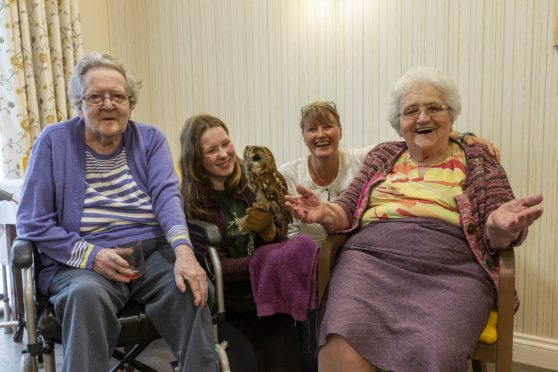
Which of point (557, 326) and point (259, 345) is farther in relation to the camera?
point (557, 326)

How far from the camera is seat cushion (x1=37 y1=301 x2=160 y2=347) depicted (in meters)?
1.38

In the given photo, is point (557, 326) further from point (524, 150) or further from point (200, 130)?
point (200, 130)

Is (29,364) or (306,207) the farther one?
(306,207)

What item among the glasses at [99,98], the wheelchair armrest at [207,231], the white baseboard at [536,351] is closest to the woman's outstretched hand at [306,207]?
the wheelchair armrest at [207,231]

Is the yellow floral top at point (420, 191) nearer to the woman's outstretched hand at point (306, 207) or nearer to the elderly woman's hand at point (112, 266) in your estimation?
the woman's outstretched hand at point (306, 207)

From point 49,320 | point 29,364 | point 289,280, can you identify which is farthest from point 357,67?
point 29,364

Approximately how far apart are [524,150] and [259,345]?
51.6 inches

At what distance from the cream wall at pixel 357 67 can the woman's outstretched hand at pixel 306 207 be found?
858mm

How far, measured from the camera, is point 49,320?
4.55 ft

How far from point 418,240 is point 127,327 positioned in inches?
35.7

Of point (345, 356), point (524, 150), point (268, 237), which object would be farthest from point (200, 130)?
point (524, 150)

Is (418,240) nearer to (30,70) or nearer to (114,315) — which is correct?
(114,315)

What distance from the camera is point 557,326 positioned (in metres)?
2.02

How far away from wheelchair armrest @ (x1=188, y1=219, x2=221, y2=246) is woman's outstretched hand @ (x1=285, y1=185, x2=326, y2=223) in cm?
25
